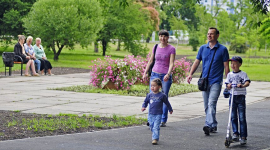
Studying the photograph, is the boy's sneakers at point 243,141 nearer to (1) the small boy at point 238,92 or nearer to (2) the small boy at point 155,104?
(1) the small boy at point 238,92

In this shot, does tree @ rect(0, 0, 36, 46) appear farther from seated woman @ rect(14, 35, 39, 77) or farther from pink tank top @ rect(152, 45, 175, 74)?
pink tank top @ rect(152, 45, 175, 74)

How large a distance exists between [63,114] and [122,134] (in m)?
2.30

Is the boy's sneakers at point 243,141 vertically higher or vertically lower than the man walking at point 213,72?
lower

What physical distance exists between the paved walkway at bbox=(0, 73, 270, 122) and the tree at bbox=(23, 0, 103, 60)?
13903mm

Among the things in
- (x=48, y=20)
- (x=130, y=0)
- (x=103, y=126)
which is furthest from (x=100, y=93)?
(x=130, y=0)

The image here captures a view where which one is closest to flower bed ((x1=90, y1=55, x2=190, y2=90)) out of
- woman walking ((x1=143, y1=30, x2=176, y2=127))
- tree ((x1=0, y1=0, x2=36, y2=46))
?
woman walking ((x1=143, y1=30, x2=176, y2=127))

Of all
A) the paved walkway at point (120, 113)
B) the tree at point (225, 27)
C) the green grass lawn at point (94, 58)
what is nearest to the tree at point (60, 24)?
the green grass lawn at point (94, 58)

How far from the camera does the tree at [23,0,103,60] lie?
1198 inches

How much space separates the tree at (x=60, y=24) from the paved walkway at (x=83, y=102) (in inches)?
547

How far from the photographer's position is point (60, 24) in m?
30.3

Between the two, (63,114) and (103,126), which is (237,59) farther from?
(63,114)

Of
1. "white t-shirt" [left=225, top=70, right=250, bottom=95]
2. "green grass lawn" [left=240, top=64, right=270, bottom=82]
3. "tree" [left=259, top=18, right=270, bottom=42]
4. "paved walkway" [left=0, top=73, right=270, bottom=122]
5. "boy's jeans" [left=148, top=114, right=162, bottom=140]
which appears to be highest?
"tree" [left=259, top=18, right=270, bottom=42]

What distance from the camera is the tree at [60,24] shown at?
30.4 m

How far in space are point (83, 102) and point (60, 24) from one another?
60.4 ft
